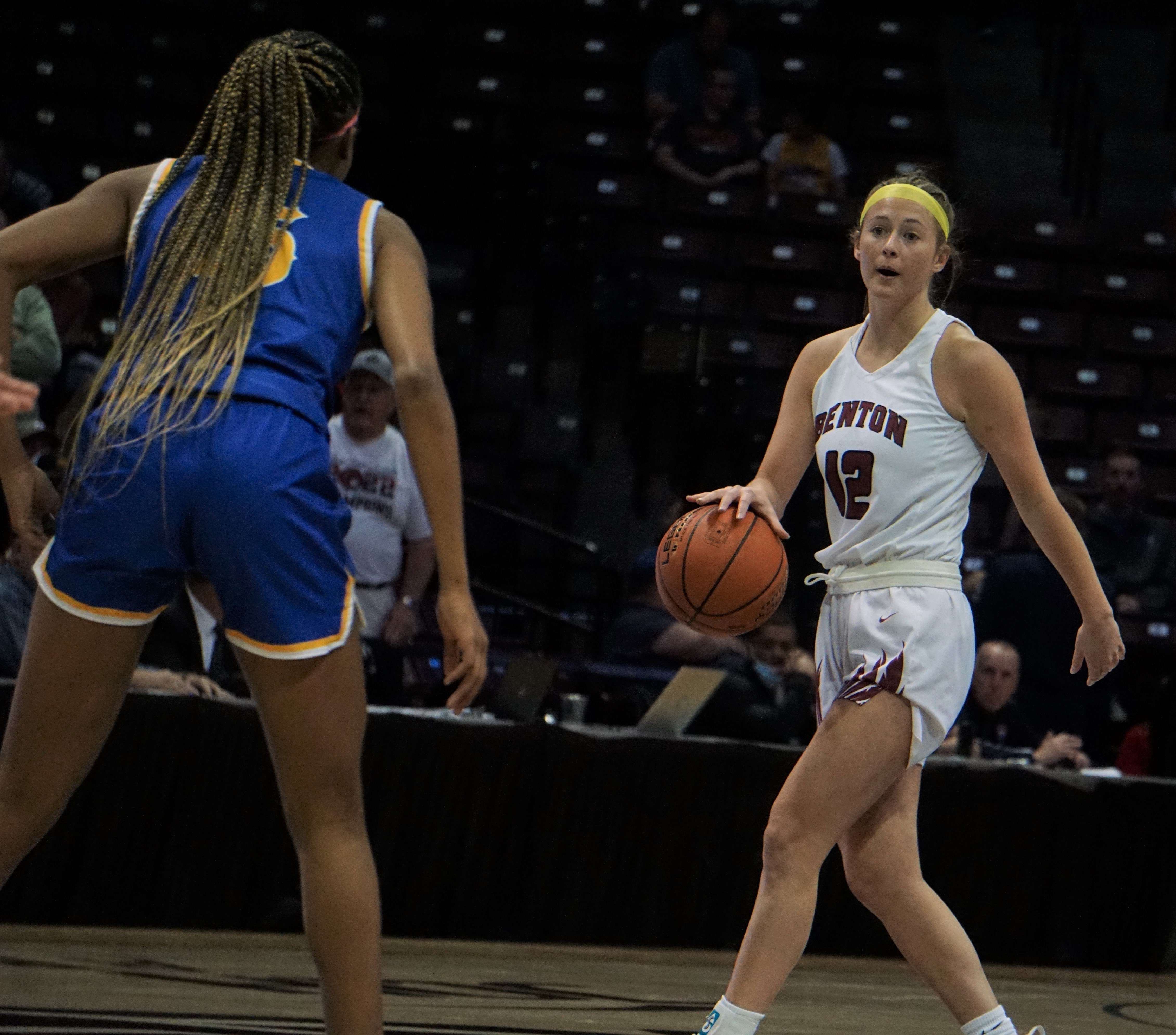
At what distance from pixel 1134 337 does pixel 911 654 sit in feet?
28.1

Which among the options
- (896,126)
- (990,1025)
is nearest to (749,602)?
(990,1025)

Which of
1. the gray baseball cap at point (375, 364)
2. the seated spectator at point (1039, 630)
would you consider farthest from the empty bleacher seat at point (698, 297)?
the seated spectator at point (1039, 630)

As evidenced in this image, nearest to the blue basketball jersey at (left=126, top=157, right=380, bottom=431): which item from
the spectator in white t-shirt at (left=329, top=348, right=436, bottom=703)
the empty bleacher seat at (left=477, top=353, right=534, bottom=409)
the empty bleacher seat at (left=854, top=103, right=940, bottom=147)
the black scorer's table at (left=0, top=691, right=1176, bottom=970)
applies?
the black scorer's table at (left=0, top=691, right=1176, bottom=970)

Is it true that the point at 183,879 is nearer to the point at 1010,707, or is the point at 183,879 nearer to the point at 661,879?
the point at 661,879

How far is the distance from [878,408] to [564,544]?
18.1ft

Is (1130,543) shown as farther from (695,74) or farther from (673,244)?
(695,74)

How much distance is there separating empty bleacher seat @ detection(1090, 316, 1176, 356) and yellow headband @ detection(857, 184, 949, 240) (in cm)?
811

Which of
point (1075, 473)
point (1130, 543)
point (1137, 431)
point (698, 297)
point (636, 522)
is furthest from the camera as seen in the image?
point (698, 297)

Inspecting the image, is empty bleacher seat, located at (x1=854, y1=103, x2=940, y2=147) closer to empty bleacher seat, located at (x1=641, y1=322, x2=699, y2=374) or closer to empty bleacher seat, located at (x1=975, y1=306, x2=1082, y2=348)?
empty bleacher seat, located at (x1=975, y1=306, x2=1082, y2=348)

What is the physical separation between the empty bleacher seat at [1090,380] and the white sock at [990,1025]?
8.02 metres

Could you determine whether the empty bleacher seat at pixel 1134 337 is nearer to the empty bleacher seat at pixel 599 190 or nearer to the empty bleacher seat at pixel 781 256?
the empty bleacher seat at pixel 781 256

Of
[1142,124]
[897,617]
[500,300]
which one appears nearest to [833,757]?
[897,617]

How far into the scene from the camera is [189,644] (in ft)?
18.9

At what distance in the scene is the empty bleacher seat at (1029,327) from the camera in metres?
10.9
